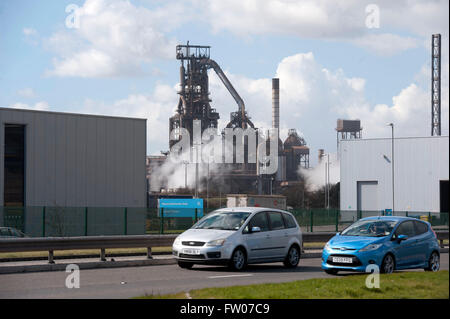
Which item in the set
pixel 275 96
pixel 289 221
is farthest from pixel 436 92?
pixel 289 221

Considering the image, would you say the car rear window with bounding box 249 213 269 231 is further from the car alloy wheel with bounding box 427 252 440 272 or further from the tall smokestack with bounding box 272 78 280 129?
the tall smokestack with bounding box 272 78 280 129

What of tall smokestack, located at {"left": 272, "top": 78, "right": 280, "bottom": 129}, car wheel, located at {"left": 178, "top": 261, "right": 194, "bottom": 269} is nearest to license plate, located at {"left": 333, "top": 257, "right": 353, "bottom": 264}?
car wheel, located at {"left": 178, "top": 261, "right": 194, "bottom": 269}

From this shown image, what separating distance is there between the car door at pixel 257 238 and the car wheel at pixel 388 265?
10.8 feet

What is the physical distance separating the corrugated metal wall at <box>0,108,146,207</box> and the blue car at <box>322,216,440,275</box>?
1126 inches

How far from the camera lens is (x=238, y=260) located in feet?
56.4

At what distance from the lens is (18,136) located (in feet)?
141

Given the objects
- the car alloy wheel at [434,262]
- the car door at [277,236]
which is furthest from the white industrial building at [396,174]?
the car door at [277,236]

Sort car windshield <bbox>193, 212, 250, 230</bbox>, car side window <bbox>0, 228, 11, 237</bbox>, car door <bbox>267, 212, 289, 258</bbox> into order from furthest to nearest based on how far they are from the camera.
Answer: car side window <bbox>0, 228, 11, 237</bbox>
car door <bbox>267, 212, 289, 258</bbox>
car windshield <bbox>193, 212, 250, 230</bbox>

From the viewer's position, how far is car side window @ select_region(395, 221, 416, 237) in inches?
659

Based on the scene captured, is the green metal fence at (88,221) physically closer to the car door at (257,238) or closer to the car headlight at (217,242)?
the car door at (257,238)

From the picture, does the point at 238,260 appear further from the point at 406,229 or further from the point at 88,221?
the point at 88,221

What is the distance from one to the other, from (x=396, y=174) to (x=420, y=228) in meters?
40.5

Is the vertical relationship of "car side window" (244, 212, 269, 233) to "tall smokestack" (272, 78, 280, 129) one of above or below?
below

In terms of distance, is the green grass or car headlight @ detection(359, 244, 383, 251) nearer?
the green grass
